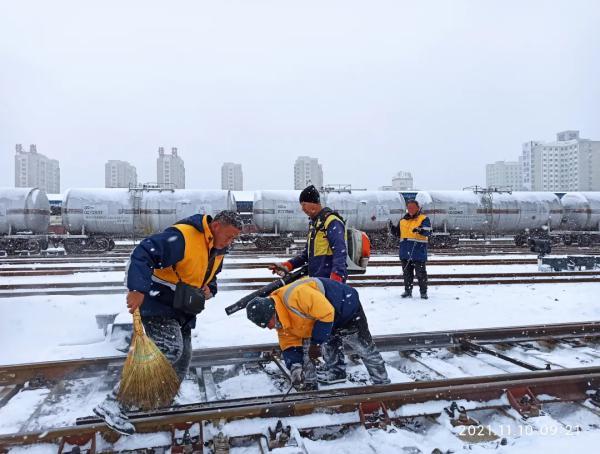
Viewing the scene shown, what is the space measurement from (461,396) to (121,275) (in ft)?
32.4

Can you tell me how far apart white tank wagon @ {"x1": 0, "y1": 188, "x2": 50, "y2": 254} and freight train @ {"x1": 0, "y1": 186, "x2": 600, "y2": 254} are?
37 mm

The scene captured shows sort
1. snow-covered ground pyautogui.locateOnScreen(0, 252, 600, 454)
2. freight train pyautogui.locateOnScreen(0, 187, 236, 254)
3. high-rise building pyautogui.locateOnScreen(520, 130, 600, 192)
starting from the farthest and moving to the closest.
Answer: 1. high-rise building pyautogui.locateOnScreen(520, 130, 600, 192)
2. freight train pyautogui.locateOnScreen(0, 187, 236, 254)
3. snow-covered ground pyautogui.locateOnScreen(0, 252, 600, 454)

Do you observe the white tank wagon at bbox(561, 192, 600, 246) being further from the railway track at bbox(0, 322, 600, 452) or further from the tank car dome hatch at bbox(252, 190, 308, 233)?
the railway track at bbox(0, 322, 600, 452)

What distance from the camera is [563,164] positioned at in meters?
115

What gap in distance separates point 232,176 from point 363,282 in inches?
4516

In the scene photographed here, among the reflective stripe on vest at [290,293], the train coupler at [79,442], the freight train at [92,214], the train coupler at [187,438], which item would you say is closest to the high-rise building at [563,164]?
the freight train at [92,214]

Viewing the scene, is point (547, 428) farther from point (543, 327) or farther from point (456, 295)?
point (456, 295)

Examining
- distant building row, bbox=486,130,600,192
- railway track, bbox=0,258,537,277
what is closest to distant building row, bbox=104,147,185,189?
distant building row, bbox=486,130,600,192

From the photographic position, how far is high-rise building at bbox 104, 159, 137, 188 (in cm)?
10231

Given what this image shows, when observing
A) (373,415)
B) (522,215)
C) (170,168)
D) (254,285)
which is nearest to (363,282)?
(254,285)

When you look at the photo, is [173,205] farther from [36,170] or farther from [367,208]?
[36,170]

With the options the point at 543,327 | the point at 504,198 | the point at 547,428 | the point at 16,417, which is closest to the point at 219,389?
the point at 16,417

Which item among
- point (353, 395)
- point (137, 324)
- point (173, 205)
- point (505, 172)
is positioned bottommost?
point (353, 395)

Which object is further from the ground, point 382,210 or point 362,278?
point 382,210
